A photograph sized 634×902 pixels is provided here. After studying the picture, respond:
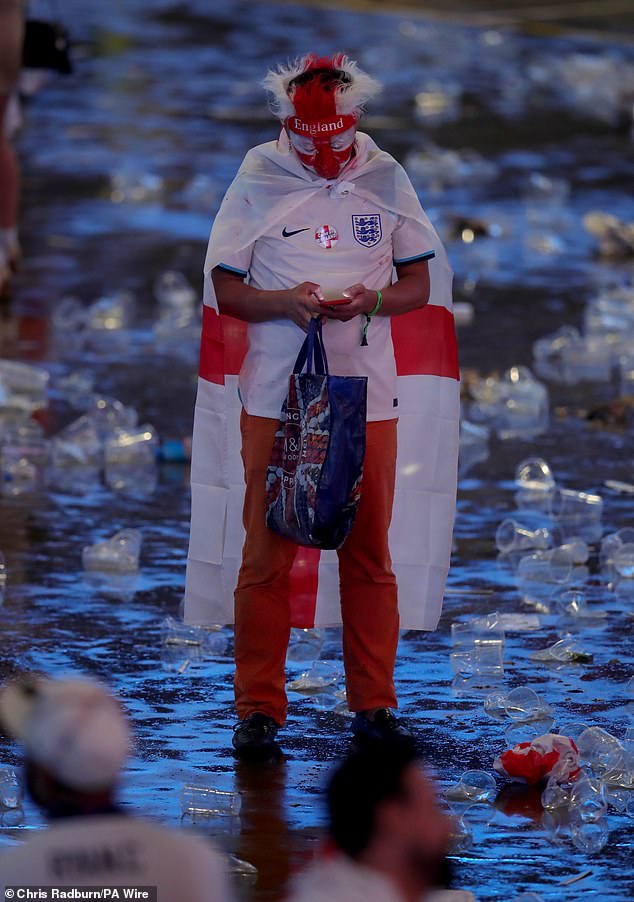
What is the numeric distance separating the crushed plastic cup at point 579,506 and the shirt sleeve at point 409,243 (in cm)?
250

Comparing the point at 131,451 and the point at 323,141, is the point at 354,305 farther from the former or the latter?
the point at 131,451

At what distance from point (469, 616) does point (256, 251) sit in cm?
186

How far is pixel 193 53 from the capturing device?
20828 millimetres

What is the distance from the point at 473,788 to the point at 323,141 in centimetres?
183

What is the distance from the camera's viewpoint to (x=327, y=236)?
557 cm

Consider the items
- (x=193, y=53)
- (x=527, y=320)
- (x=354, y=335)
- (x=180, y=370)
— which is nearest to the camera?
(x=354, y=335)

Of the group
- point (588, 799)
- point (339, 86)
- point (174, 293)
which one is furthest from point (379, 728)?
point (174, 293)

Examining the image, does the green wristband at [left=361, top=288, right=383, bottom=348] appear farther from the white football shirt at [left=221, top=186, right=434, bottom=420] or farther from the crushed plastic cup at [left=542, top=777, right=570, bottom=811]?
the crushed plastic cup at [left=542, top=777, right=570, bottom=811]

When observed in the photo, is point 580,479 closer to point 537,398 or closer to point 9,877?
point 537,398

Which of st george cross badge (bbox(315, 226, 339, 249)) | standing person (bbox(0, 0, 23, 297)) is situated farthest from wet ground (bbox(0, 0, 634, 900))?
st george cross badge (bbox(315, 226, 339, 249))

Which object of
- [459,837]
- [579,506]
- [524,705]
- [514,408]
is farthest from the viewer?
[514,408]

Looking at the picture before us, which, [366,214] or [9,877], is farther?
[366,214]

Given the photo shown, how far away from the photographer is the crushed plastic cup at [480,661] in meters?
6.28

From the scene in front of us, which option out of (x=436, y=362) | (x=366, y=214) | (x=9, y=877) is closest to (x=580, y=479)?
(x=436, y=362)
